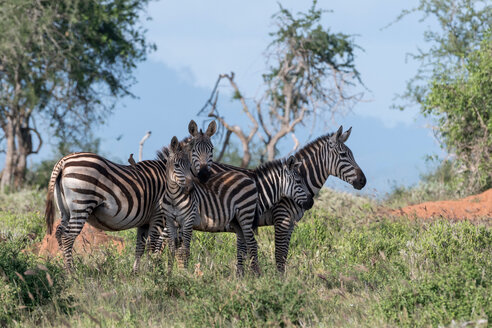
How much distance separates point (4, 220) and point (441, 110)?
13.3 m

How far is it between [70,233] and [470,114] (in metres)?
15.0

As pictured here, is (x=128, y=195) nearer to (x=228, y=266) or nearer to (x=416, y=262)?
(x=228, y=266)

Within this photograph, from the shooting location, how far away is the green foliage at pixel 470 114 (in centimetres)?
1978

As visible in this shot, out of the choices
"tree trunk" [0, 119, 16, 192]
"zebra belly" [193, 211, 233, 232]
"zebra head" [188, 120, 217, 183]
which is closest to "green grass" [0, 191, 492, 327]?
"zebra belly" [193, 211, 233, 232]

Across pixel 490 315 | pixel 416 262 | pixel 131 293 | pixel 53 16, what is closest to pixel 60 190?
pixel 131 293

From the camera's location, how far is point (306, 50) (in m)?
28.7

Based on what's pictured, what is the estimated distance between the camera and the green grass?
20.6ft

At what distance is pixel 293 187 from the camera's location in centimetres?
923

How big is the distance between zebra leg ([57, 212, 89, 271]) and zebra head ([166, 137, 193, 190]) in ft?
4.34

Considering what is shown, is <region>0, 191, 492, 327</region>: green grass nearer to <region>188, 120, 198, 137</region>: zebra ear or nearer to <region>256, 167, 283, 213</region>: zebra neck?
<region>256, 167, 283, 213</region>: zebra neck

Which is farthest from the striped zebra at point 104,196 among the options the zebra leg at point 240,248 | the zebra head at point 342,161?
the zebra head at point 342,161

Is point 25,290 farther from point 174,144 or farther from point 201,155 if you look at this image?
point 201,155

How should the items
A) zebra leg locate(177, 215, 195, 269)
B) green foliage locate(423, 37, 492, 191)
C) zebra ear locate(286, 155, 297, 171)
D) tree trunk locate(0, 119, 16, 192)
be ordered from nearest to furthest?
zebra leg locate(177, 215, 195, 269) < zebra ear locate(286, 155, 297, 171) < green foliage locate(423, 37, 492, 191) < tree trunk locate(0, 119, 16, 192)

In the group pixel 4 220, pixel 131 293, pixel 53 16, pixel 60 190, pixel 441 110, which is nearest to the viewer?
pixel 131 293
